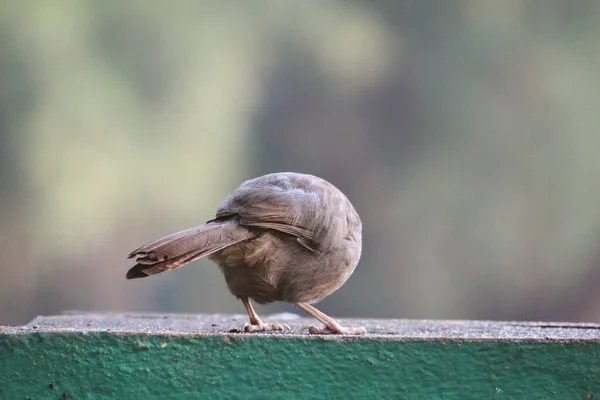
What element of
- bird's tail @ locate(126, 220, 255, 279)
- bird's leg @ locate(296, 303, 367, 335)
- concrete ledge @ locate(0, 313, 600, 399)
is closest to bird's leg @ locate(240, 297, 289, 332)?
bird's leg @ locate(296, 303, 367, 335)

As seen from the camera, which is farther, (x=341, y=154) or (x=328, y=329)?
(x=341, y=154)

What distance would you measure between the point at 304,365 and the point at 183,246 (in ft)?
2.16

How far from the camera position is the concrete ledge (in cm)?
202

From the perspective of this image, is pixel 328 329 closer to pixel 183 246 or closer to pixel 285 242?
pixel 285 242

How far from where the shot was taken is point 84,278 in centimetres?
761

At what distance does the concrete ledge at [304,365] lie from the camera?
202 centimetres

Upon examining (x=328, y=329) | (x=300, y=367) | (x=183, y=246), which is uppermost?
(x=183, y=246)

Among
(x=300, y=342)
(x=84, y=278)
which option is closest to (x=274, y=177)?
(x=300, y=342)

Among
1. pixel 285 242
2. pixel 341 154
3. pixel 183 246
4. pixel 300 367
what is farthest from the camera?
pixel 341 154

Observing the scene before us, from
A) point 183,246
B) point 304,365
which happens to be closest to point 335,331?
point 183,246

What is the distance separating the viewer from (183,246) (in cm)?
253

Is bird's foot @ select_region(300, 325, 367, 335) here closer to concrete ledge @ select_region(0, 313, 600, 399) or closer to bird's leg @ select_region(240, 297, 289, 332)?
bird's leg @ select_region(240, 297, 289, 332)

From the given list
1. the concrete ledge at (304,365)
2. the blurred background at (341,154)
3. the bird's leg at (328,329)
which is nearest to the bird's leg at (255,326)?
the bird's leg at (328,329)

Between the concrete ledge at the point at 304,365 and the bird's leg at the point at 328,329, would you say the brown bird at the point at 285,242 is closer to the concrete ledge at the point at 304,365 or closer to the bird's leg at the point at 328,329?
the bird's leg at the point at 328,329
